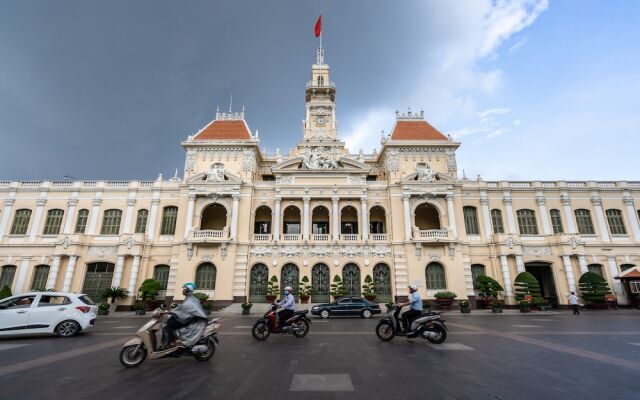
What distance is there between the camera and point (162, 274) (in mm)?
27359

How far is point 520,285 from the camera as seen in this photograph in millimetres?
23766

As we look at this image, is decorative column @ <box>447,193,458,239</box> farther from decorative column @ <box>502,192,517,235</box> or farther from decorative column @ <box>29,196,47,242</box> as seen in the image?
decorative column @ <box>29,196,47,242</box>

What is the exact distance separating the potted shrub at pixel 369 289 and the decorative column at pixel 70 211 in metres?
28.6

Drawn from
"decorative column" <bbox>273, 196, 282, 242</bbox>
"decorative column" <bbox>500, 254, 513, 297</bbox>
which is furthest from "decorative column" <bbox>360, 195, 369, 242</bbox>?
"decorative column" <bbox>500, 254, 513, 297</bbox>

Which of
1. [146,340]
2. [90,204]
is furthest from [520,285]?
[90,204]

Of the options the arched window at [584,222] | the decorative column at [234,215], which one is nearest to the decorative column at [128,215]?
the decorative column at [234,215]

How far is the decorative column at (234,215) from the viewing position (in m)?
26.4

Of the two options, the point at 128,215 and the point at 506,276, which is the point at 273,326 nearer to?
the point at 506,276

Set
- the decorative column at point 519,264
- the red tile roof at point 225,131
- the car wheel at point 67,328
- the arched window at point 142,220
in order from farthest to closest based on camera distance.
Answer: the red tile roof at point 225,131 → the arched window at point 142,220 → the decorative column at point 519,264 → the car wheel at point 67,328

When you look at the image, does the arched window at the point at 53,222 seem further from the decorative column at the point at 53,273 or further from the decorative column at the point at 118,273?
the decorative column at the point at 118,273

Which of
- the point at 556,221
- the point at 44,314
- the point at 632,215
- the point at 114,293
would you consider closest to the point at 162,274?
the point at 114,293

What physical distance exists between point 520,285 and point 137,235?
33.9 metres

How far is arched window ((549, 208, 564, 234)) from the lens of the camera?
28.4 meters

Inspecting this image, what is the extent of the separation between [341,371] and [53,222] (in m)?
35.1
